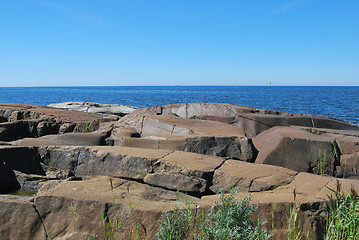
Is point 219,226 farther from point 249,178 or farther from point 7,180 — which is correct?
point 7,180

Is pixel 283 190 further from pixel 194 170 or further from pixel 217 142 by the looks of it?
pixel 217 142

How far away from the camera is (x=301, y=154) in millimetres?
6406

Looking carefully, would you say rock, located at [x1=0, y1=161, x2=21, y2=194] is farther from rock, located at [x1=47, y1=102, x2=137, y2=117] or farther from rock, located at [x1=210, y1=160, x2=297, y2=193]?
rock, located at [x1=47, y1=102, x2=137, y2=117]

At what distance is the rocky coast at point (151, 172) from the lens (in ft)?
11.3

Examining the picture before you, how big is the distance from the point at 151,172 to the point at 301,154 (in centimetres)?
332

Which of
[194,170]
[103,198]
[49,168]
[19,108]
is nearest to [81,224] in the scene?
[103,198]

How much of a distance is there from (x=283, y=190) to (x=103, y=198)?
2.27 meters

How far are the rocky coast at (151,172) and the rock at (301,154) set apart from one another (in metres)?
0.02

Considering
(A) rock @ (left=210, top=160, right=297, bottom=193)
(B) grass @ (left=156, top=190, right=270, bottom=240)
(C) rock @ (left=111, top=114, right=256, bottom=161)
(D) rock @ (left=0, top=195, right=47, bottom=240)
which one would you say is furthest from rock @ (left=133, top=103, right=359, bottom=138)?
(D) rock @ (left=0, top=195, right=47, bottom=240)

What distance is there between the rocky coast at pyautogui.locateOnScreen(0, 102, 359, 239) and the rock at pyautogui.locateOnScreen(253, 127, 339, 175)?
20mm

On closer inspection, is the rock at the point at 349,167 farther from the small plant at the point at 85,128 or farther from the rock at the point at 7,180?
the small plant at the point at 85,128

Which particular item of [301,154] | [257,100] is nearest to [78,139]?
[301,154]

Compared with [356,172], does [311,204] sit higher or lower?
higher

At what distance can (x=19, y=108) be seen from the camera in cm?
1070
